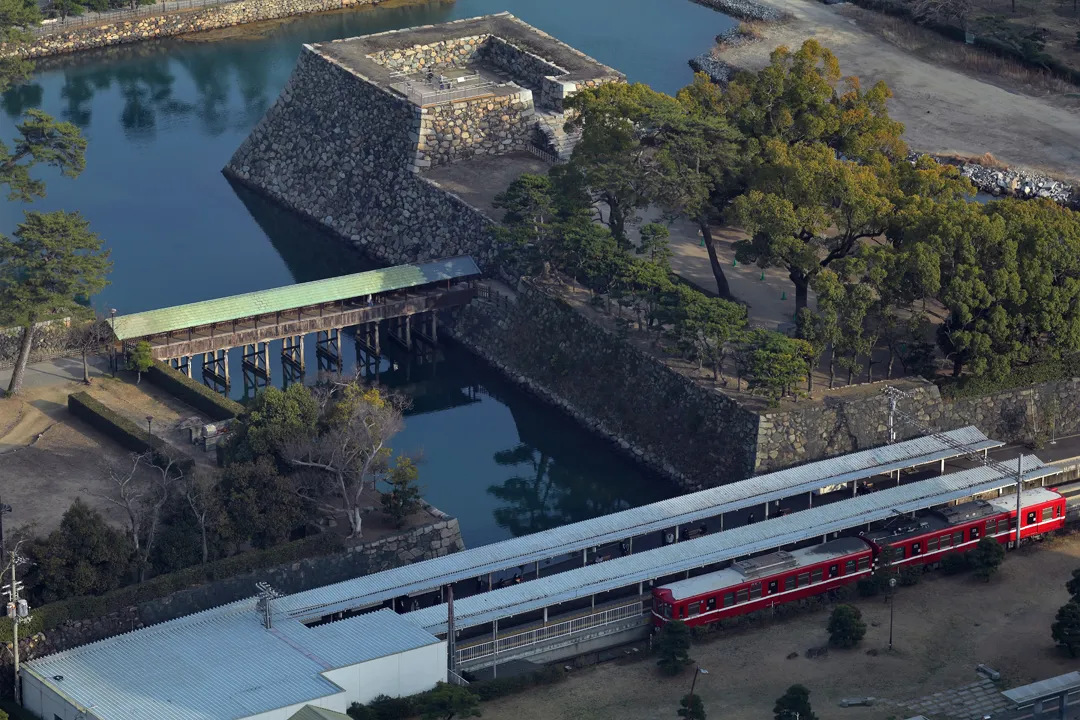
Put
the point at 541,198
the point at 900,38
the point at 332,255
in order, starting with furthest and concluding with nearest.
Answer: the point at 900,38, the point at 332,255, the point at 541,198

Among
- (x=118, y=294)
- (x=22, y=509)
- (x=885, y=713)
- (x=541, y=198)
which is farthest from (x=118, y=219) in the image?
(x=885, y=713)

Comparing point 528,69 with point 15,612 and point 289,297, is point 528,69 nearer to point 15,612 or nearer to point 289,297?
point 289,297

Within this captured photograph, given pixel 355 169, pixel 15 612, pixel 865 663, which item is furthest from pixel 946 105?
pixel 15 612

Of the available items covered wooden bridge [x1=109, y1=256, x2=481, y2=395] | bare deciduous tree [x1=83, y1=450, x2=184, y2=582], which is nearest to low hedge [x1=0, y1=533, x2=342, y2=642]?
bare deciduous tree [x1=83, y1=450, x2=184, y2=582]

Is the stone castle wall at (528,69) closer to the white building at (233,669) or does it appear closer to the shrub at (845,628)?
the shrub at (845,628)

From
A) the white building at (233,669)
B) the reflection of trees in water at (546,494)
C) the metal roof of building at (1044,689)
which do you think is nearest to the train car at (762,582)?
the white building at (233,669)

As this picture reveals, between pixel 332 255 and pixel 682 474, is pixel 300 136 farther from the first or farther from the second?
pixel 682 474

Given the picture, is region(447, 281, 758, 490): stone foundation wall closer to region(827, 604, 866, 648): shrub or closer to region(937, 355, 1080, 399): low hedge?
region(937, 355, 1080, 399): low hedge
